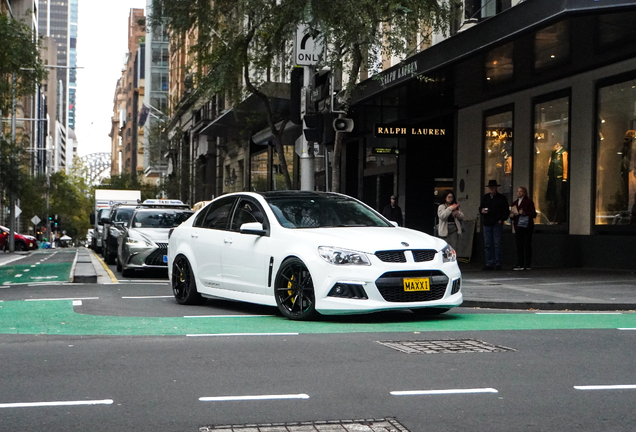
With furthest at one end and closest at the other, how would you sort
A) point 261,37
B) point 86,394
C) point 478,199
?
point 478,199, point 261,37, point 86,394

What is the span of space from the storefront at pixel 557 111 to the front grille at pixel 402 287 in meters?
5.85

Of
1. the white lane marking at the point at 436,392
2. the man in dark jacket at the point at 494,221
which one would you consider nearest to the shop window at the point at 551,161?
the man in dark jacket at the point at 494,221

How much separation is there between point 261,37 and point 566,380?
1513 cm

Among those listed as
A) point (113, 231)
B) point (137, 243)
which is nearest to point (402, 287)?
point (137, 243)

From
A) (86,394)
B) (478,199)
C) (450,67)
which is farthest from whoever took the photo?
(478,199)

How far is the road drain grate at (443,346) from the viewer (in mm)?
7762

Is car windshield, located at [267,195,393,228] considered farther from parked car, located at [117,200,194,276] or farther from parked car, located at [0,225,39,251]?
parked car, located at [0,225,39,251]

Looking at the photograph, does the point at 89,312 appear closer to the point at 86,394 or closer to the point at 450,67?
the point at 86,394

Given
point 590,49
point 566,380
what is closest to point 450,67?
point 590,49

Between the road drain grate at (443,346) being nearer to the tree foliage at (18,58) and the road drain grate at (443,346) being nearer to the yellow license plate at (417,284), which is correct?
the yellow license plate at (417,284)

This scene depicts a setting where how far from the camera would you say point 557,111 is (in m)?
20.0

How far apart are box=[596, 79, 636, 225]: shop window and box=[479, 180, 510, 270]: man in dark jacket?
6.29 feet

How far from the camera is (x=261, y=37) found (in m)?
20.3

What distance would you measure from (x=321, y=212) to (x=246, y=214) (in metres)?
1.01
